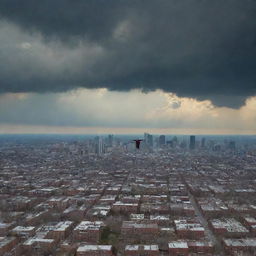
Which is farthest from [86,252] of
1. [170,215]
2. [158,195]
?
[158,195]

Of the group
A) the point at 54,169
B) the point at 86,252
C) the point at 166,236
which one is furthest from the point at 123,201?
the point at 54,169

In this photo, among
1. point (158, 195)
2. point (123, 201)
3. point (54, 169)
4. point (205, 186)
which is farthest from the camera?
point (54, 169)

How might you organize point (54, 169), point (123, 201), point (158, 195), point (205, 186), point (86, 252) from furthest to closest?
point (54, 169) < point (205, 186) < point (158, 195) < point (123, 201) < point (86, 252)

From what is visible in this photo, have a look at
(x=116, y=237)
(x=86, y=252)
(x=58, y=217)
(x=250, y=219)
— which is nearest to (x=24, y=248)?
(x=86, y=252)

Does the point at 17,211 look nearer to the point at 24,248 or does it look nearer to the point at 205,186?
the point at 24,248

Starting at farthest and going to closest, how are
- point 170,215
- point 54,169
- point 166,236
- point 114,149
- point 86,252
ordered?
point 114,149 < point 54,169 < point 170,215 < point 166,236 < point 86,252

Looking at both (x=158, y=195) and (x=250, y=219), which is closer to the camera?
(x=250, y=219)

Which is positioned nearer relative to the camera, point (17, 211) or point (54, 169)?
point (17, 211)

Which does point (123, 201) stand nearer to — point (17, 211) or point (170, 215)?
point (170, 215)
